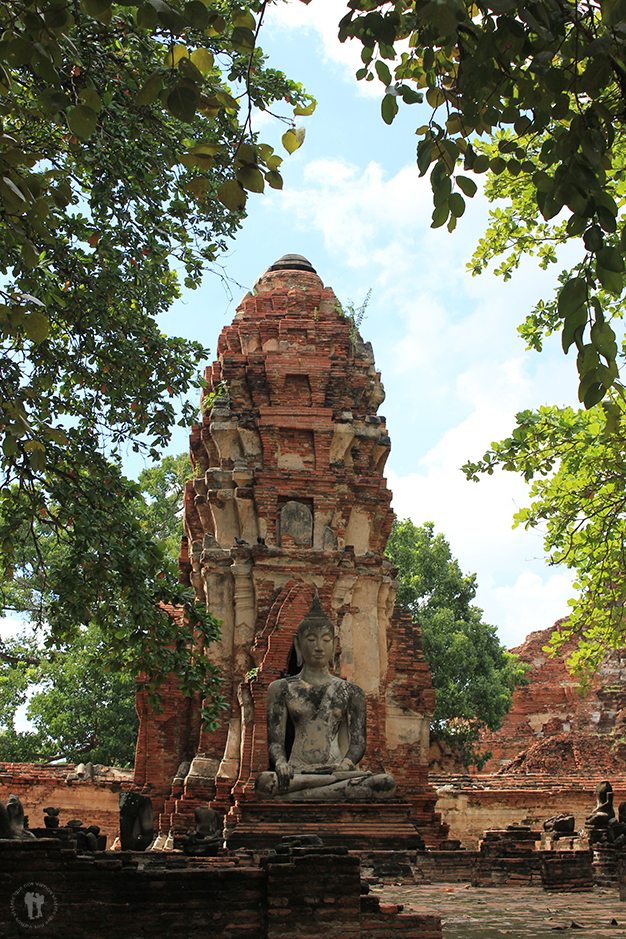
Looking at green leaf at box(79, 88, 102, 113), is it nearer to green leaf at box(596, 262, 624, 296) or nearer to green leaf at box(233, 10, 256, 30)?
green leaf at box(233, 10, 256, 30)

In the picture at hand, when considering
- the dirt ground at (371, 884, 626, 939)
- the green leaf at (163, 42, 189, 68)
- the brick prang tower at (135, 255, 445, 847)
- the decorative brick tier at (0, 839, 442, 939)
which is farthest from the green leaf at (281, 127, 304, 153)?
the brick prang tower at (135, 255, 445, 847)

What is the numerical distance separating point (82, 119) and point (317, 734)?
8.00 m

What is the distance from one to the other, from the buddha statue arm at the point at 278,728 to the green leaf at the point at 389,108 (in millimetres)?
7492

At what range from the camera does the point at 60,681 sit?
20125 millimetres

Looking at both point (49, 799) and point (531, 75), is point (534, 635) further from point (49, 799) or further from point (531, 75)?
point (531, 75)

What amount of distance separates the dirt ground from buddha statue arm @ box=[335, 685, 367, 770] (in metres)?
1.49

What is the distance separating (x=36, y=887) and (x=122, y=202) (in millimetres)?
5037

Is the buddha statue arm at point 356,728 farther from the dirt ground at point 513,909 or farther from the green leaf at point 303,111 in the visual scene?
the green leaf at point 303,111

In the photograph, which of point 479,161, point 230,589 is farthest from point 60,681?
point 479,161

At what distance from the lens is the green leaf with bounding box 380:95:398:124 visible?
353 cm

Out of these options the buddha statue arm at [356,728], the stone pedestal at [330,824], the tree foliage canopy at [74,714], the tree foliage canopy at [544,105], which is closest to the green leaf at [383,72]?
the tree foliage canopy at [544,105]

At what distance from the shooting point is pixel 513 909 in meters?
7.11

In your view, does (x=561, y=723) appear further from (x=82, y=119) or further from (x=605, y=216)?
(x=82, y=119)

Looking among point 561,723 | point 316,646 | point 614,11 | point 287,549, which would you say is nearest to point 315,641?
point 316,646
